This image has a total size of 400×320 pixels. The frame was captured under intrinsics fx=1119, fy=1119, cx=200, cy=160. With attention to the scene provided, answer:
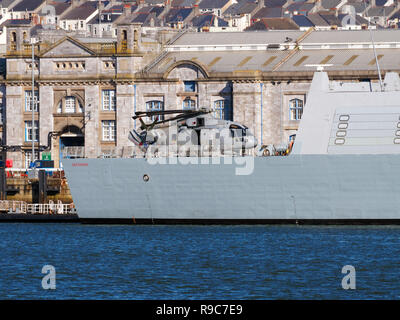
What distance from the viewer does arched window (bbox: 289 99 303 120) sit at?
84.2 metres

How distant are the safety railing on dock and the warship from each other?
575cm

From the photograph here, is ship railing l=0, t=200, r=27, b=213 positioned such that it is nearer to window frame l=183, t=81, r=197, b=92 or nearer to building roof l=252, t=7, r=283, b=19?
window frame l=183, t=81, r=197, b=92

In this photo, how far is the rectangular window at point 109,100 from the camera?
289 feet

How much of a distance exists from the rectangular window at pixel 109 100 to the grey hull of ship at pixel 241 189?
105 ft

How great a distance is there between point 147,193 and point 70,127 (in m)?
34.9

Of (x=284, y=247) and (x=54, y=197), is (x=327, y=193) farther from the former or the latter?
(x=54, y=197)

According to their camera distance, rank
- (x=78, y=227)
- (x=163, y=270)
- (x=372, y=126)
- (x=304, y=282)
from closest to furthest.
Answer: (x=304, y=282)
(x=163, y=270)
(x=372, y=126)
(x=78, y=227)

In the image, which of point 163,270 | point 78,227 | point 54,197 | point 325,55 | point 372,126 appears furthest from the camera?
point 325,55

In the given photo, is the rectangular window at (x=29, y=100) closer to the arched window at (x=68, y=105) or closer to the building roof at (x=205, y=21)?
the arched window at (x=68, y=105)

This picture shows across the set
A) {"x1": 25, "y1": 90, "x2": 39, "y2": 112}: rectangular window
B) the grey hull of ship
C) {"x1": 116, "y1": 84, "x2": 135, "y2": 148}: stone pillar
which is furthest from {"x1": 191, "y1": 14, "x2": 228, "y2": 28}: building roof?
the grey hull of ship

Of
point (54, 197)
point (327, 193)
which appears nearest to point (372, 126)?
point (327, 193)

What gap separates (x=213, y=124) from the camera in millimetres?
55781

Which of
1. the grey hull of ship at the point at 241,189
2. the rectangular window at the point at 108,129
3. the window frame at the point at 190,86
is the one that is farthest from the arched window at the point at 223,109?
the grey hull of ship at the point at 241,189

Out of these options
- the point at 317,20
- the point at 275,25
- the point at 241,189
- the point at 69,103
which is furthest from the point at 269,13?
the point at 241,189
